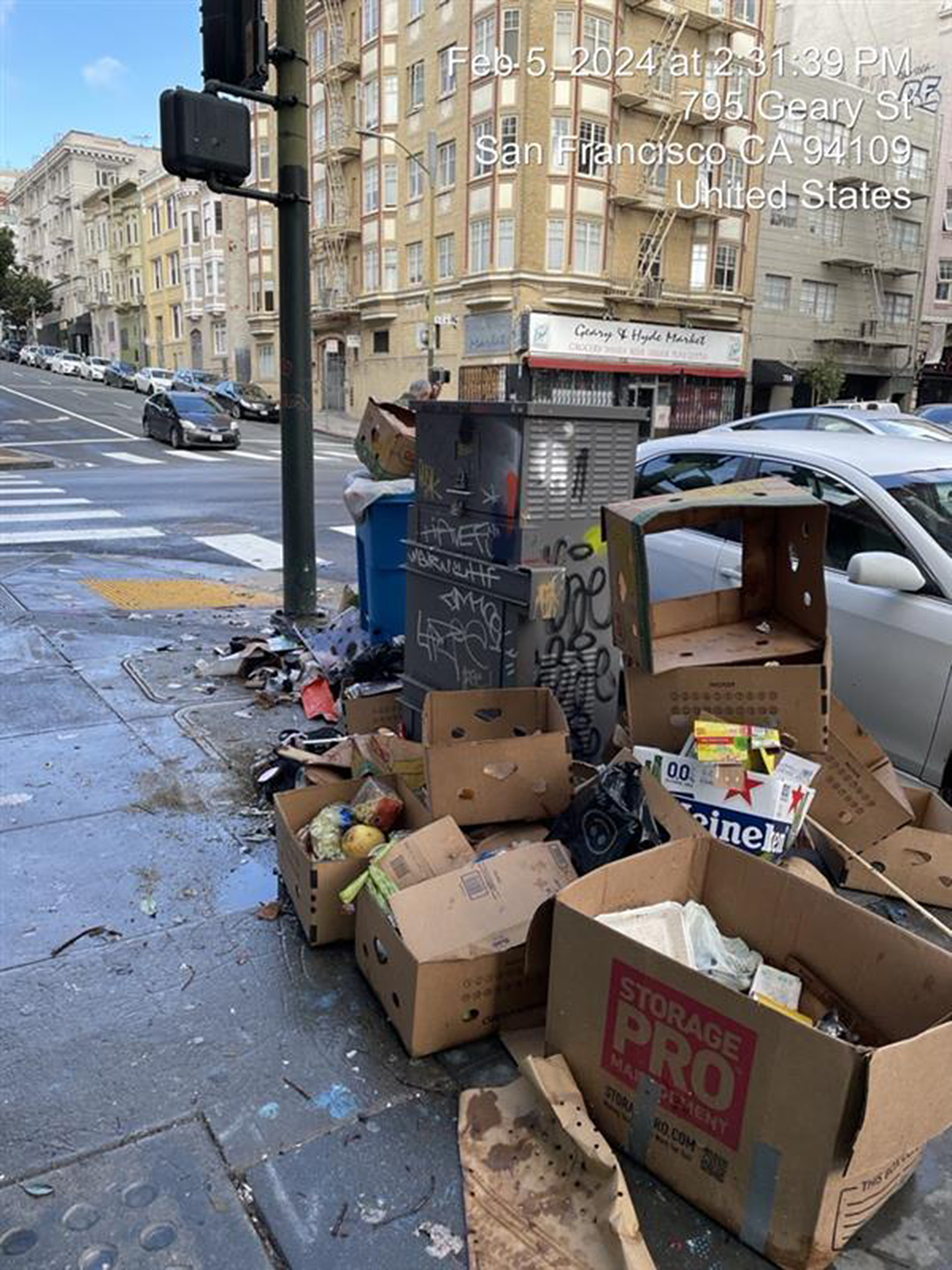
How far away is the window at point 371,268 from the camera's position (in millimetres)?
37438

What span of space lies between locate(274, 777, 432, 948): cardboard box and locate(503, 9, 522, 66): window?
33.2m

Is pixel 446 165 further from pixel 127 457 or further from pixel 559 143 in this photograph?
pixel 127 457

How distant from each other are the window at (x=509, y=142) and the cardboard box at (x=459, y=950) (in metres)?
32.6

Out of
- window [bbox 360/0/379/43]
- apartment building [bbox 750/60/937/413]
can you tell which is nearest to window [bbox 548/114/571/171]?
apartment building [bbox 750/60/937/413]

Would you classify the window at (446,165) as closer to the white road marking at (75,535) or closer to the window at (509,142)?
the window at (509,142)

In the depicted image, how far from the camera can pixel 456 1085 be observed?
240 centimetres

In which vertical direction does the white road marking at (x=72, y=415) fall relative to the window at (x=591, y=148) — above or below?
below

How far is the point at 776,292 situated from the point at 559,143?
1162 cm

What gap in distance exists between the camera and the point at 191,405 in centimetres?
2405

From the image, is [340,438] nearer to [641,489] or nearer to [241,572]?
[241,572]

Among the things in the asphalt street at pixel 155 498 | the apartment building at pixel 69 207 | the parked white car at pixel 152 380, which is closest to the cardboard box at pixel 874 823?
the asphalt street at pixel 155 498

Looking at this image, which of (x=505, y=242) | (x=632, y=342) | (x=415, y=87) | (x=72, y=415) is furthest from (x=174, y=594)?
(x=415, y=87)

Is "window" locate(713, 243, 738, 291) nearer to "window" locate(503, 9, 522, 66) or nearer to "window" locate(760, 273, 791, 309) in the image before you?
"window" locate(760, 273, 791, 309)

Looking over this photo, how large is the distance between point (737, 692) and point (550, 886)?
88 centimetres
